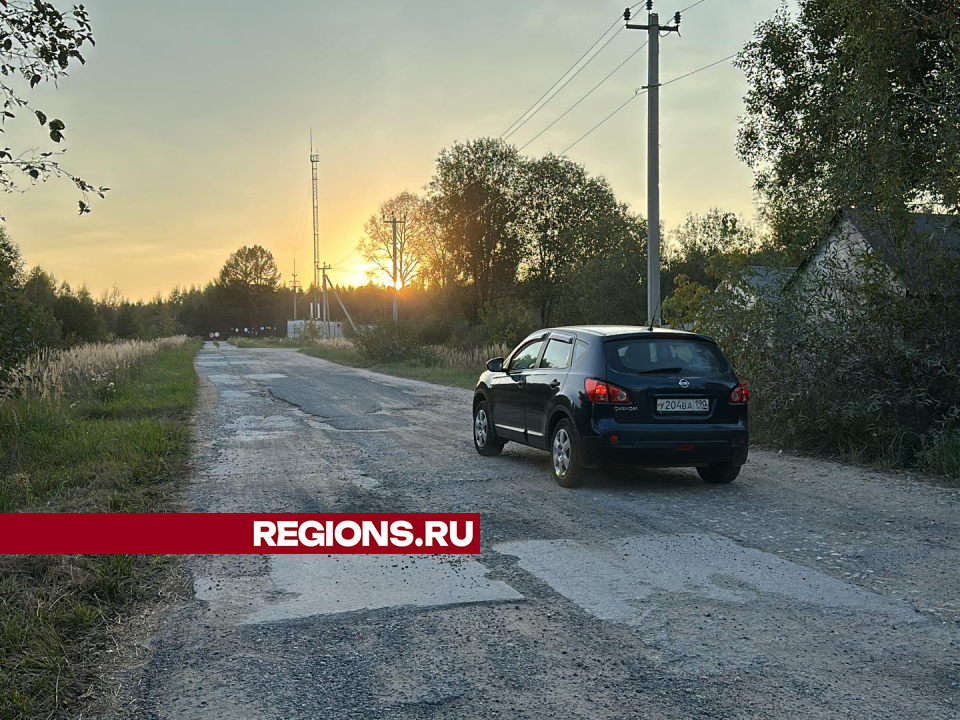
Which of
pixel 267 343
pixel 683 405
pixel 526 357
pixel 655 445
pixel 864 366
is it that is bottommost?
pixel 267 343

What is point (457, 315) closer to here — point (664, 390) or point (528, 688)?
point (664, 390)

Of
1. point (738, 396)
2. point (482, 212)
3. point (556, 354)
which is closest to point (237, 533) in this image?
point (556, 354)

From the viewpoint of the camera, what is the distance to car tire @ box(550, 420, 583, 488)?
8.45 metres

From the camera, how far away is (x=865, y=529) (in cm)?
681

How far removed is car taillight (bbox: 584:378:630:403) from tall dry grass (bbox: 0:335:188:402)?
8.12 meters

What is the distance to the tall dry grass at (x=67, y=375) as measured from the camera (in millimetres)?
13258

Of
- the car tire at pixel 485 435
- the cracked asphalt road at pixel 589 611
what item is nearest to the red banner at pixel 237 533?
the cracked asphalt road at pixel 589 611

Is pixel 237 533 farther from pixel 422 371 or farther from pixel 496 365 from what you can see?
pixel 422 371

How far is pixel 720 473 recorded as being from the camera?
891cm

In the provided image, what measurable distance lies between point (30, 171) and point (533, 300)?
40.7m

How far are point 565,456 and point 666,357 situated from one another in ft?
4.66

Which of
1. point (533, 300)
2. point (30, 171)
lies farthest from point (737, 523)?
point (533, 300)

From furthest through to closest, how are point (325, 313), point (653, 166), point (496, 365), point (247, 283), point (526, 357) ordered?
point (247, 283) < point (325, 313) < point (653, 166) < point (496, 365) < point (526, 357)

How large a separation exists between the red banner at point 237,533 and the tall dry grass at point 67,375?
235 inches
